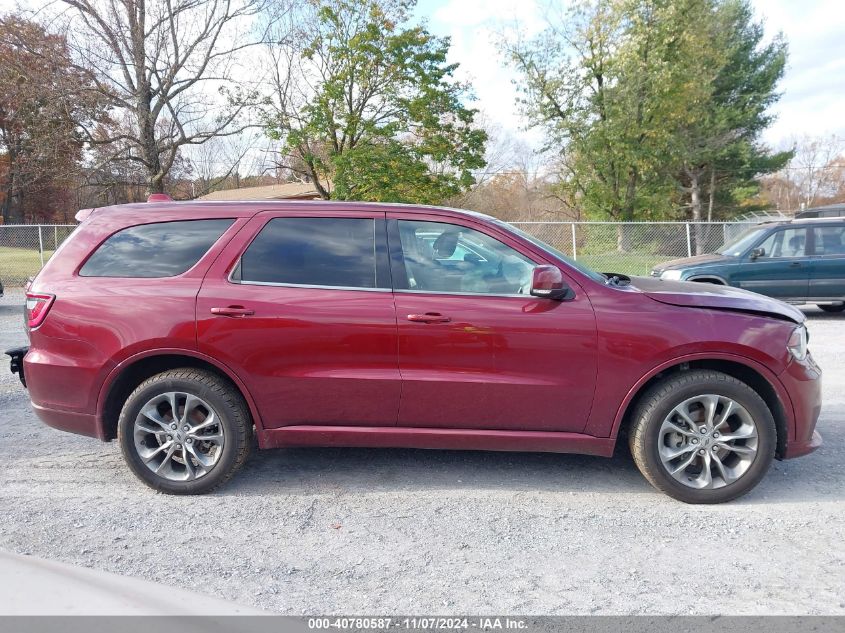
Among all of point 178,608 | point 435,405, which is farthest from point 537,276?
point 178,608

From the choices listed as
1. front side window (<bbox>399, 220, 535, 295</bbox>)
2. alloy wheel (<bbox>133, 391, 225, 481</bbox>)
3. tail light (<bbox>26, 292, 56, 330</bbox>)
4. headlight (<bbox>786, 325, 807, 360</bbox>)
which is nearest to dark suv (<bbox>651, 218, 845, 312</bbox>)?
headlight (<bbox>786, 325, 807, 360</bbox>)

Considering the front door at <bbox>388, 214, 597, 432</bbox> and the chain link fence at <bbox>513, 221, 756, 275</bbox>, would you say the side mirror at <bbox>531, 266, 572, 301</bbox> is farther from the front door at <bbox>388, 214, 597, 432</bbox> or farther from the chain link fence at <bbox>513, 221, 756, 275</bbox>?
the chain link fence at <bbox>513, 221, 756, 275</bbox>

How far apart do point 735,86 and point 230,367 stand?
129 ft

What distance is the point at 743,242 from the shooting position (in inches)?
432

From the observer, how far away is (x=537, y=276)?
3.62m

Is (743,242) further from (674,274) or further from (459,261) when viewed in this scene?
(459,261)

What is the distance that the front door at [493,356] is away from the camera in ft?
12.1

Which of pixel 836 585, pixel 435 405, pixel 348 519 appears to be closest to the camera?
pixel 836 585

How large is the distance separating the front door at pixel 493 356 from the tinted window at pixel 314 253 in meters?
0.30

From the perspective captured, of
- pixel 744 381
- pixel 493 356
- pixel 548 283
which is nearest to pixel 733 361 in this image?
pixel 744 381

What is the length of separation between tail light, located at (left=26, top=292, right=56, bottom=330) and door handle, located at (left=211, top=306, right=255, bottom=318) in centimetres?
110

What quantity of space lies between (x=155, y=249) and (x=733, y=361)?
3.67 m

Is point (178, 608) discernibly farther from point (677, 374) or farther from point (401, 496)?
point (677, 374)

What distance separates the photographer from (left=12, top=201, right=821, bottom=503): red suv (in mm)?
3691
